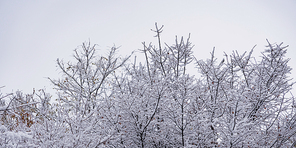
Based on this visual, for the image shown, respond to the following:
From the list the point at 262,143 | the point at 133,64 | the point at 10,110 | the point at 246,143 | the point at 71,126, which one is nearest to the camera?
the point at 10,110

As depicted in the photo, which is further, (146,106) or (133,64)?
(133,64)

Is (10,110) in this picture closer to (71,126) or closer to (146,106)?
(71,126)

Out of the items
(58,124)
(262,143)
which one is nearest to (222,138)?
(262,143)

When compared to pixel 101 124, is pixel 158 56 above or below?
above

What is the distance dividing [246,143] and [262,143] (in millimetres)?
747

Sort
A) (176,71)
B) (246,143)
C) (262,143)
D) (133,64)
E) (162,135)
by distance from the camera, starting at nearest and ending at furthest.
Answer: (246,143), (262,143), (162,135), (176,71), (133,64)

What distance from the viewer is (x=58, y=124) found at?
11.1 feet

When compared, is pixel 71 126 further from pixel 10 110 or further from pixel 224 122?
pixel 224 122

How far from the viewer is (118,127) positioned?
482 centimetres

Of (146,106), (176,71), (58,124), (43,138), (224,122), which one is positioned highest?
(176,71)

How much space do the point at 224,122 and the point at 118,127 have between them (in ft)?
8.60

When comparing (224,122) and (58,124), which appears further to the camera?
(224,122)

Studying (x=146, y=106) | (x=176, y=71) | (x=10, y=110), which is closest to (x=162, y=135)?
(x=146, y=106)

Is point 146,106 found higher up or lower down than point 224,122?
higher up
